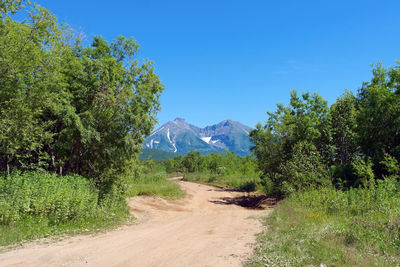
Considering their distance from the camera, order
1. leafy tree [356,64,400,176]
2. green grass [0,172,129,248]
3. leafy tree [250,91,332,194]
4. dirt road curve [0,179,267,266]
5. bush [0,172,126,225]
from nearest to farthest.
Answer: dirt road curve [0,179,267,266], green grass [0,172,129,248], bush [0,172,126,225], leafy tree [356,64,400,176], leafy tree [250,91,332,194]

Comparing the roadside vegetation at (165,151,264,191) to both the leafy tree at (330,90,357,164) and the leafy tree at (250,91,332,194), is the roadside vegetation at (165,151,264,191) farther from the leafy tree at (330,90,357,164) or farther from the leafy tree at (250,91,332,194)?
the leafy tree at (330,90,357,164)

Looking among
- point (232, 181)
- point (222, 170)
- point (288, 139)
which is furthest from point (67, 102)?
point (222, 170)

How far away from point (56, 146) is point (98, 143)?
1927 mm

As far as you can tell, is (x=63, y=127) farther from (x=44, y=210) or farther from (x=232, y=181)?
(x=232, y=181)

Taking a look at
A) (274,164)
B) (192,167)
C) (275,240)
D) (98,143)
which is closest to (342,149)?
(274,164)

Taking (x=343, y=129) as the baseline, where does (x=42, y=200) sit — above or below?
below

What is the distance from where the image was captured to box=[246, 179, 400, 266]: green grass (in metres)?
5.60

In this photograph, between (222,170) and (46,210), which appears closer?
(46,210)

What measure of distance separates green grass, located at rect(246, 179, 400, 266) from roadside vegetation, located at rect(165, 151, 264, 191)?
554 inches

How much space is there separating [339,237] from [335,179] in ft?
36.6

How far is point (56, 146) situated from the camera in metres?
13.5

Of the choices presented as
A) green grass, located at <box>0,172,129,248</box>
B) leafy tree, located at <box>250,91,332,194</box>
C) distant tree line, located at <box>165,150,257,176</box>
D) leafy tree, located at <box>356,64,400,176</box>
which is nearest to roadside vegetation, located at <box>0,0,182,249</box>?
green grass, located at <box>0,172,129,248</box>

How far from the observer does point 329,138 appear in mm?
20375

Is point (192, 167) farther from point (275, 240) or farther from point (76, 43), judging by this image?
point (275, 240)
